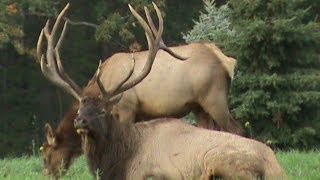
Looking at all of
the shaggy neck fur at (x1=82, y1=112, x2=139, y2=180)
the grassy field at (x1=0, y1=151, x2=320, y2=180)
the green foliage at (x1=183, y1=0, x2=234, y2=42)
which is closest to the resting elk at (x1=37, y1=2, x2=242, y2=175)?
the grassy field at (x1=0, y1=151, x2=320, y2=180)

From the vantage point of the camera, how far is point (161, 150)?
11367 mm

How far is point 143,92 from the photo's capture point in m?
15.7

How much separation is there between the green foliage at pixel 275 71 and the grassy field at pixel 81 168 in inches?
209

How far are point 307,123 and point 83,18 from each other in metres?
16.1

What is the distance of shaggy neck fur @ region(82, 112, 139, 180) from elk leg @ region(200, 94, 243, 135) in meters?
4.24

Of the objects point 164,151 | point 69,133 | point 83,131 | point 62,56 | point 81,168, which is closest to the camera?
point 83,131

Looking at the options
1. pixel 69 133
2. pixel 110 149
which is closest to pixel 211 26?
pixel 69 133

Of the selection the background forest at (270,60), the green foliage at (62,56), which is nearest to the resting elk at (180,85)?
the background forest at (270,60)

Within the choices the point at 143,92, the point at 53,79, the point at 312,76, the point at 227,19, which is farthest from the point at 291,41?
the point at 53,79

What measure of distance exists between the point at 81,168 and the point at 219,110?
258cm

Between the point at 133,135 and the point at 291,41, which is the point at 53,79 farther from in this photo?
the point at 291,41

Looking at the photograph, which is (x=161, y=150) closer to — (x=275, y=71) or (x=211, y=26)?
(x=275, y=71)

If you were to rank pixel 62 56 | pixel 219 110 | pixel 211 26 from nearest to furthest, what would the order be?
pixel 219 110
pixel 211 26
pixel 62 56

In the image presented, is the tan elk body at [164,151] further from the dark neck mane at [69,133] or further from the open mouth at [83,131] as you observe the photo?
the dark neck mane at [69,133]
